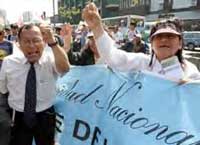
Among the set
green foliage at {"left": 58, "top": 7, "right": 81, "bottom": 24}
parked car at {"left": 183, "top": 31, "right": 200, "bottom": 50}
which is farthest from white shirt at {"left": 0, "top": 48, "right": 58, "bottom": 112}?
green foliage at {"left": 58, "top": 7, "right": 81, "bottom": 24}

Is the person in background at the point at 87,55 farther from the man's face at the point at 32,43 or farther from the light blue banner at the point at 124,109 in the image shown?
the man's face at the point at 32,43

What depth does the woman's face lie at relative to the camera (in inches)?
132

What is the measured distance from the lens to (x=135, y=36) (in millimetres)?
10695

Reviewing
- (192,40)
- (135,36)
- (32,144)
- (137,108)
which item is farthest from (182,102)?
(192,40)

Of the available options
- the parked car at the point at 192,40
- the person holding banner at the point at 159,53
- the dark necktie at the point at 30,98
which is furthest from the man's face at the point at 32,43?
the parked car at the point at 192,40

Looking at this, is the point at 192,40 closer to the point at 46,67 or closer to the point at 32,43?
the point at 46,67

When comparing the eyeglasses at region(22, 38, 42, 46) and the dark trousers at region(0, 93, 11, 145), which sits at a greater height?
the eyeglasses at region(22, 38, 42, 46)

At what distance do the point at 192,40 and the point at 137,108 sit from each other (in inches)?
1398

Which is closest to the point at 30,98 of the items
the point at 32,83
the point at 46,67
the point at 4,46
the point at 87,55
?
the point at 32,83

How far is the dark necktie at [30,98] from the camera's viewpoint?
358 centimetres

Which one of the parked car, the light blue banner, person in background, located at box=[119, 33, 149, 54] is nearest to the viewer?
the light blue banner

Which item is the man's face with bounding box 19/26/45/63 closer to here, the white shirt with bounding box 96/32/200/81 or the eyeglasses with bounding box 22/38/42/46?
the eyeglasses with bounding box 22/38/42/46

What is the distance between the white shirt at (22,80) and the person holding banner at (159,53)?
1.64ft

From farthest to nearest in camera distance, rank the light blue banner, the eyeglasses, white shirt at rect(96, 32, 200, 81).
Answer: the eyeglasses → white shirt at rect(96, 32, 200, 81) → the light blue banner
